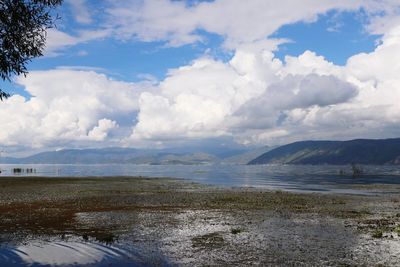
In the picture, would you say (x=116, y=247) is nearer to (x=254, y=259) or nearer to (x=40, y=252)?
(x=40, y=252)

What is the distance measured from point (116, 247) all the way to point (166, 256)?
Answer: 3311 millimetres

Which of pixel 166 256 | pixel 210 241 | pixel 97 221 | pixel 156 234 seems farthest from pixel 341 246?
pixel 97 221

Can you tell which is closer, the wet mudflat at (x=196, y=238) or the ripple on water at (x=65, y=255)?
the ripple on water at (x=65, y=255)

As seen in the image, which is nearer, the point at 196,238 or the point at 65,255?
the point at 65,255

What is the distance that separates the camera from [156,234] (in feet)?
86.3

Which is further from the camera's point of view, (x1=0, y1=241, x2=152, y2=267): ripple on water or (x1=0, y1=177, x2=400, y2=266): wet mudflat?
(x1=0, y1=177, x2=400, y2=266): wet mudflat

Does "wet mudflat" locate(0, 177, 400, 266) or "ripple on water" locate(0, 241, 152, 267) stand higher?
"ripple on water" locate(0, 241, 152, 267)

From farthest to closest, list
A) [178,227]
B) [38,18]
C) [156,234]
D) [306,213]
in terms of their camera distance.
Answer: [306,213]
[178,227]
[156,234]
[38,18]

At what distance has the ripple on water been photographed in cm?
1812

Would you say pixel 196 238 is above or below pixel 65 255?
below

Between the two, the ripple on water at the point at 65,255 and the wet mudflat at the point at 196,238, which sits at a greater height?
the ripple on water at the point at 65,255

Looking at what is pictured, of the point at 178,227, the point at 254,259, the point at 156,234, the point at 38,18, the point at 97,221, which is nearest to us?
the point at 38,18

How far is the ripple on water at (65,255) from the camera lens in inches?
714

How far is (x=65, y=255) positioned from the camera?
19.5 meters
